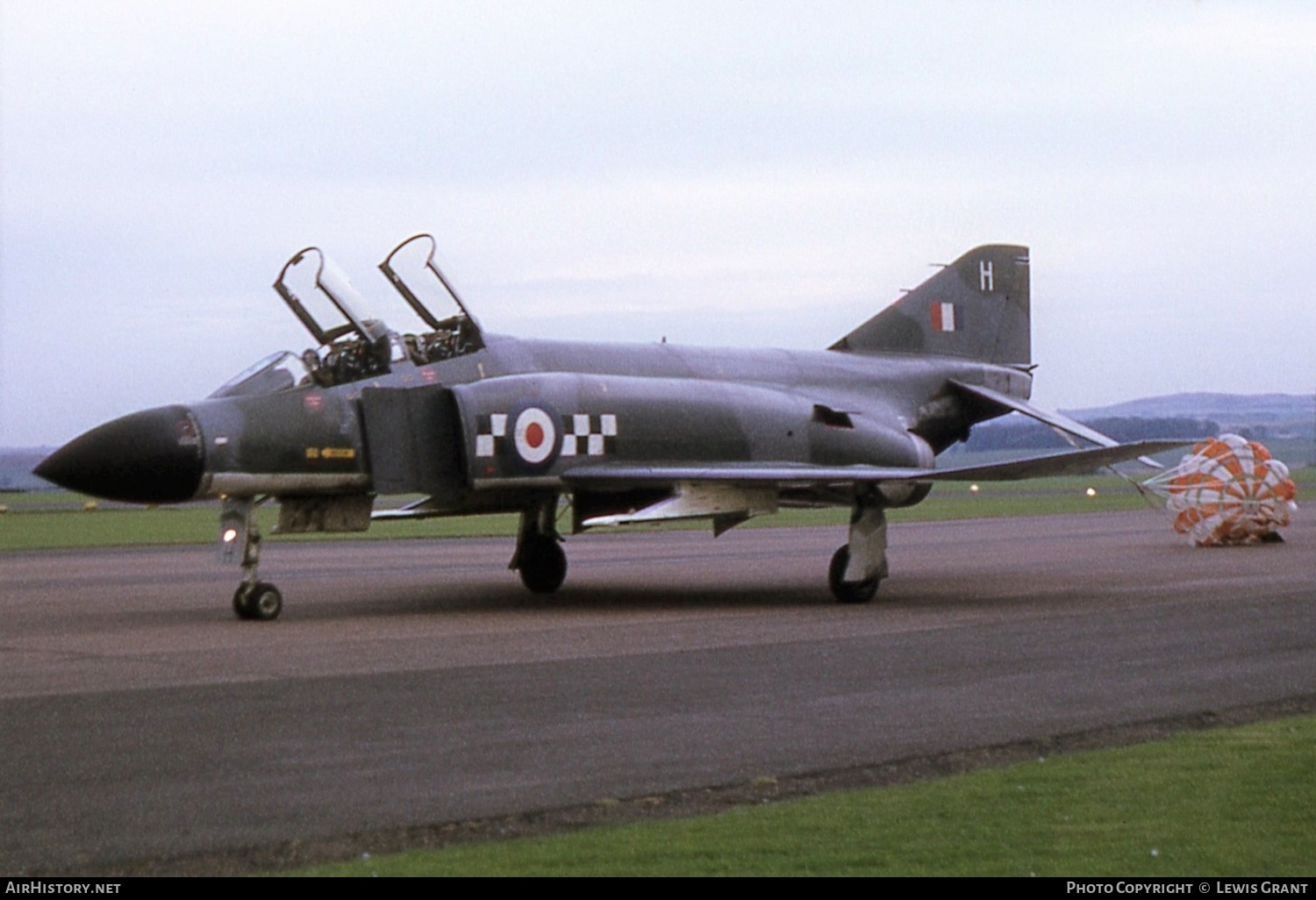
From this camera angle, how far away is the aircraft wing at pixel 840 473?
16328 millimetres

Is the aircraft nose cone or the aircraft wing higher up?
the aircraft nose cone

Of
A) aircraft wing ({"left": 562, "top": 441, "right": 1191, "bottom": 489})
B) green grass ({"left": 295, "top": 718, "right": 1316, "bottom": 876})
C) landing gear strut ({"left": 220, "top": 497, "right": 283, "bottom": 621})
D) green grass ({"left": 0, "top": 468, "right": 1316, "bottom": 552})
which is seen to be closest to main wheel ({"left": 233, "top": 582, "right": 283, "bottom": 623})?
landing gear strut ({"left": 220, "top": 497, "right": 283, "bottom": 621})

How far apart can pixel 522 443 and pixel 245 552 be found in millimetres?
2848

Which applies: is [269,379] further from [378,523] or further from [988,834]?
[378,523]

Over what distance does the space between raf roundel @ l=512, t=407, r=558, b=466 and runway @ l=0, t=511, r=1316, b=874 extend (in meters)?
1.51

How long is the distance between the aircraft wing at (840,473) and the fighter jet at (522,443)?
0.09ft

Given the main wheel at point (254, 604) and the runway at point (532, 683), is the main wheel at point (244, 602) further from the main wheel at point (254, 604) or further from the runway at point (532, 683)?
the runway at point (532, 683)

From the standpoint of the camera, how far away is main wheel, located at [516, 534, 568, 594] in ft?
62.1

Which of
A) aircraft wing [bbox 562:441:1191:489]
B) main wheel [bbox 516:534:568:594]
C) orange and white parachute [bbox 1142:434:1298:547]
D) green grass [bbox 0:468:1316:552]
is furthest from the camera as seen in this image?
green grass [bbox 0:468:1316:552]

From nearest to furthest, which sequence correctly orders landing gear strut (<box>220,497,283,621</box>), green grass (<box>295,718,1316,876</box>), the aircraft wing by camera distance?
green grass (<box>295,718,1316,876</box>) < landing gear strut (<box>220,497,283,621</box>) < the aircraft wing

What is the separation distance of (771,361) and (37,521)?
98.4ft

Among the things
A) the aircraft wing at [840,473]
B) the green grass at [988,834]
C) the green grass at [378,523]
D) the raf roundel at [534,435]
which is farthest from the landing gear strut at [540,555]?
the green grass at [378,523]

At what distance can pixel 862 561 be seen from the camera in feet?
56.4

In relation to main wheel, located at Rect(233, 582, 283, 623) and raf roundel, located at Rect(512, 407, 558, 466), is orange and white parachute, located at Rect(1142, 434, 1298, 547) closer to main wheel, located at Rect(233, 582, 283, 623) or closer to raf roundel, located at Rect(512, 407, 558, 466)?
raf roundel, located at Rect(512, 407, 558, 466)
